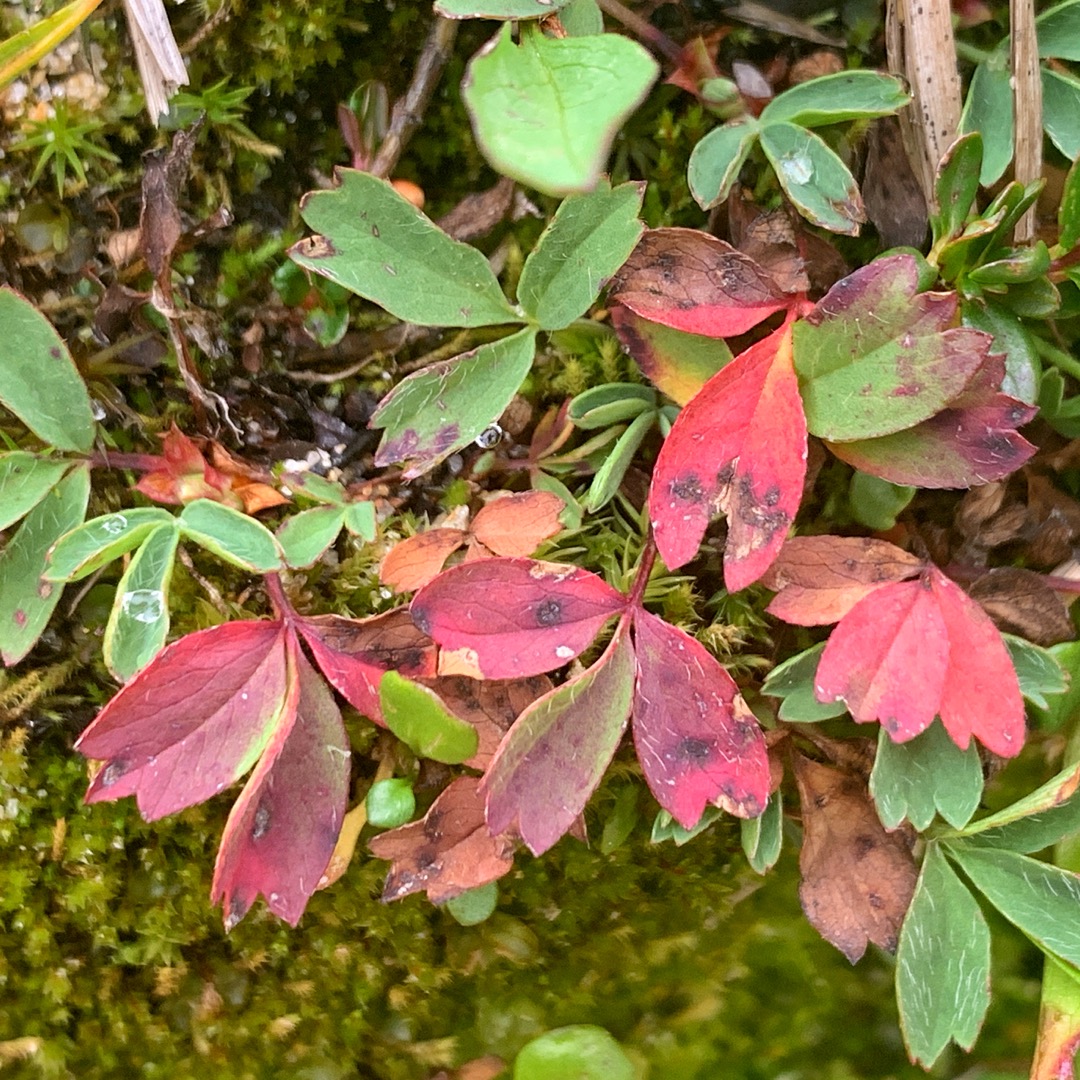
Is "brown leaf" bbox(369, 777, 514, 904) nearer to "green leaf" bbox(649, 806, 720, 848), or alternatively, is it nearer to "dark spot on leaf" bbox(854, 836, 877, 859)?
"green leaf" bbox(649, 806, 720, 848)

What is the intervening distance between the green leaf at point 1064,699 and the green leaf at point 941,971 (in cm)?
26

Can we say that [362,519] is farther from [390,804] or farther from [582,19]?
[582,19]

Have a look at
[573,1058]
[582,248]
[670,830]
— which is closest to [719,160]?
[582,248]

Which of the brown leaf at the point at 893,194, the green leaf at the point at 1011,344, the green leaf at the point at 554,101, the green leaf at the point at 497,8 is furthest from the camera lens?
the brown leaf at the point at 893,194

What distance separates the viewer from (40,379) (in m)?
1.26

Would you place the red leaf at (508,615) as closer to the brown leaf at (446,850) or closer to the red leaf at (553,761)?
the red leaf at (553,761)

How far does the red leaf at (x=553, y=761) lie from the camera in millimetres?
1143

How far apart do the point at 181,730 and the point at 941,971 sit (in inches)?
38.3

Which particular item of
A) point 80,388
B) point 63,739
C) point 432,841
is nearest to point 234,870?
A: point 432,841

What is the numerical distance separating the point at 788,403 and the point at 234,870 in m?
0.86

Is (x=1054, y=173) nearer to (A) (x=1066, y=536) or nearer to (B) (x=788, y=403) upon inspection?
(A) (x=1066, y=536)

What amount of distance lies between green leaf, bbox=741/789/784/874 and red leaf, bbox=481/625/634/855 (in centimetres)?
23

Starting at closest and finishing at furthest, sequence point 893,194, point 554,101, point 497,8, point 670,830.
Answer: point 554,101
point 497,8
point 670,830
point 893,194

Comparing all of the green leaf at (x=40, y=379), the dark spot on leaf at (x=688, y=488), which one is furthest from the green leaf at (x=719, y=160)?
the green leaf at (x=40, y=379)
